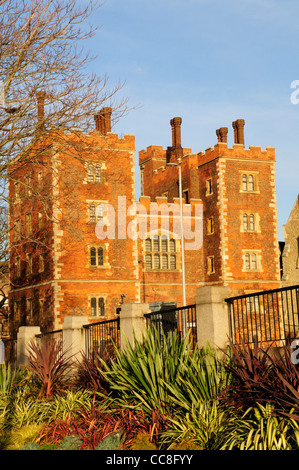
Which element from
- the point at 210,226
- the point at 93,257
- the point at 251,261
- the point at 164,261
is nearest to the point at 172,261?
the point at 164,261

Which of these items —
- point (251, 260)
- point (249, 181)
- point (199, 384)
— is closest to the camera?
point (199, 384)

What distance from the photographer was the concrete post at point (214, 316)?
39.0 ft

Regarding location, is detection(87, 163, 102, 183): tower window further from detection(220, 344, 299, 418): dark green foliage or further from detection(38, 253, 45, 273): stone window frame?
detection(220, 344, 299, 418): dark green foliage

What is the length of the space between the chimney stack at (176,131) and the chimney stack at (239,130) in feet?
14.7

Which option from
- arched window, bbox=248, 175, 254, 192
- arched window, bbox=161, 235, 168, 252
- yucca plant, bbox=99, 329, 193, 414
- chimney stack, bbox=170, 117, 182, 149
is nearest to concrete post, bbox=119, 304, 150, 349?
yucca plant, bbox=99, 329, 193, 414

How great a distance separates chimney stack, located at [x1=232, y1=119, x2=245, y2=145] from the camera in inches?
1992

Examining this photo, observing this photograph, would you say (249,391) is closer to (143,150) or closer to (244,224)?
(244,224)

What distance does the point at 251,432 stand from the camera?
25.0 ft

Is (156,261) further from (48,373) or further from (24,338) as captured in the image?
(48,373)

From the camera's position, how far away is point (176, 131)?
52250mm

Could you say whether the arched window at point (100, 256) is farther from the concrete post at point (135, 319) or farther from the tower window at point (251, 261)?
the concrete post at point (135, 319)

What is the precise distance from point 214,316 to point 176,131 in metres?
41.6

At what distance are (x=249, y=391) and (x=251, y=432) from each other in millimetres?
846
